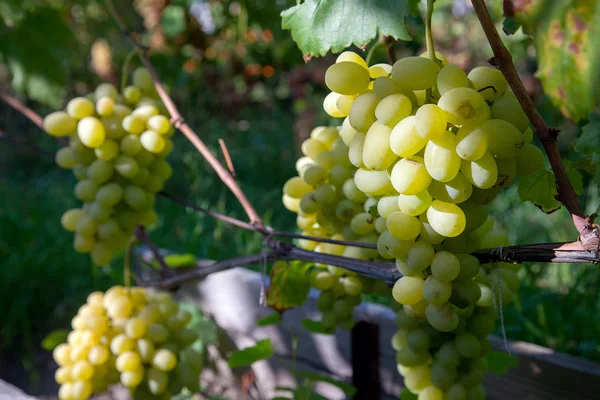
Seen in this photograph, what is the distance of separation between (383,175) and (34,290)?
182 cm

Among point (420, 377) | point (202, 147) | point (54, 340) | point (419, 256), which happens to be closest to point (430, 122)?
point (419, 256)

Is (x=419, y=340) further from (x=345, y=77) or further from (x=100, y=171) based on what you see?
(x=100, y=171)

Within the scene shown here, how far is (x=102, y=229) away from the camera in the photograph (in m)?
0.86

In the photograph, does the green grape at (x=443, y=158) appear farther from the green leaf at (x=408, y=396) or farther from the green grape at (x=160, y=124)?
the green grape at (x=160, y=124)

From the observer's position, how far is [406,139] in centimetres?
43

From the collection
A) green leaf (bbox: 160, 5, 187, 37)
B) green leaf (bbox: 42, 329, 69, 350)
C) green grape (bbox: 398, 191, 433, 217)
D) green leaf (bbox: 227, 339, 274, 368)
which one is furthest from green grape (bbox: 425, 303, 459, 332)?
green leaf (bbox: 160, 5, 187, 37)

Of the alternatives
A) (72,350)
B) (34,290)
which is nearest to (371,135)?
(72,350)

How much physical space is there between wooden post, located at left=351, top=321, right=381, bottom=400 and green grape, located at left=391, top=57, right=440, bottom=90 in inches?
23.9

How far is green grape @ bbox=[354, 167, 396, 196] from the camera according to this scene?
19.1 inches

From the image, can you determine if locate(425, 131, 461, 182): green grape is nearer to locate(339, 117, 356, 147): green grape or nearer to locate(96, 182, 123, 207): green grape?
locate(339, 117, 356, 147): green grape

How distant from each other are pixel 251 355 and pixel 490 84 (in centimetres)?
57

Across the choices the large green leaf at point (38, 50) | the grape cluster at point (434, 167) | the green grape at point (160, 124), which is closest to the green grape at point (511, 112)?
the grape cluster at point (434, 167)

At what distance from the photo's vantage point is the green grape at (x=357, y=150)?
0.48 m

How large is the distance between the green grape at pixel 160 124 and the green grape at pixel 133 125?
0.06 feet
